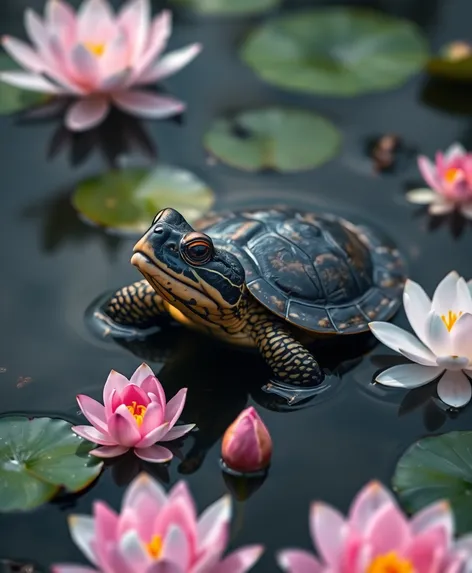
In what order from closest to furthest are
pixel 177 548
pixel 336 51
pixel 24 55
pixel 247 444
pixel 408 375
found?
pixel 177 548 → pixel 247 444 → pixel 408 375 → pixel 24 55 → pixel 336 51

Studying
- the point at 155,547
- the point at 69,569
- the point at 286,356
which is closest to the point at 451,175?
the point at 286,356

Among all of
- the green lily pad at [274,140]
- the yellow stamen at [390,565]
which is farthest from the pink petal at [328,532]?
the green lily pad at [274,140]

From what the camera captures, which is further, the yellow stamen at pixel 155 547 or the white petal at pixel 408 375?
the white petal at pixel 408 375

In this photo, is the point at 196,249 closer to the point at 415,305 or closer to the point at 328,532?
the point at 415,305

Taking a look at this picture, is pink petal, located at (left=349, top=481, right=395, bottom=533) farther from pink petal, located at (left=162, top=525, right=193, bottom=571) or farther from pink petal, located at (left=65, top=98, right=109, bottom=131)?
pink petal, located at (left=65, top=98, right=109, bottom=131)

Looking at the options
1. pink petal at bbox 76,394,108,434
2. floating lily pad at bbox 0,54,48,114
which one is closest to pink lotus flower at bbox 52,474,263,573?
pink petal at bbox 76,394,108,434

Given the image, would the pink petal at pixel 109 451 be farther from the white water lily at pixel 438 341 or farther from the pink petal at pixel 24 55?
the pink petal at pixel 24 55
